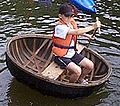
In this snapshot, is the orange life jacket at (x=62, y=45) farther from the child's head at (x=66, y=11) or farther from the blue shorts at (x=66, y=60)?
the child's head at (x=66, y=11)

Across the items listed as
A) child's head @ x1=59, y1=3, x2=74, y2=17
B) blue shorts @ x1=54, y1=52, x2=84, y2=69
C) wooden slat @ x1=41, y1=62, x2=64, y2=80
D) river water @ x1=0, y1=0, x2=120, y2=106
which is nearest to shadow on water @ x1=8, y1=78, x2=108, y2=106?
river water @ x1=0, y1=0, x2=120, y2=106

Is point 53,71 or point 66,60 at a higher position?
point 66,60

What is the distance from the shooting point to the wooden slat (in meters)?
8.41

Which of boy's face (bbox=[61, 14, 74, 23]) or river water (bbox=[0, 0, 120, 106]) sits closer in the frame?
boy's face (bbox=[61, 14, 74, 23])

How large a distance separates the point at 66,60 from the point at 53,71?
39 cm

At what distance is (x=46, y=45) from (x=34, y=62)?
568 millimetres

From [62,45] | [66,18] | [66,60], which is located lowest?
[66,60]

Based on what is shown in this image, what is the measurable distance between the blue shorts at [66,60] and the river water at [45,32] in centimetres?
79

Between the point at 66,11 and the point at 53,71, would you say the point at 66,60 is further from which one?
the point at 66,11

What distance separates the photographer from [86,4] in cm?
952

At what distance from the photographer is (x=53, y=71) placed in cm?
860

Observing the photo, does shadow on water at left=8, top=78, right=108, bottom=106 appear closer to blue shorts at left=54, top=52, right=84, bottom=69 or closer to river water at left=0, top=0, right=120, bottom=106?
river water at left=0, top=0, right=120, bottom=106

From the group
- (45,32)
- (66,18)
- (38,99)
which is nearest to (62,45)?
(66,18)

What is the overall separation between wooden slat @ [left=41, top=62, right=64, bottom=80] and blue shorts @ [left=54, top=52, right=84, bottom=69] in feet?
0.33
